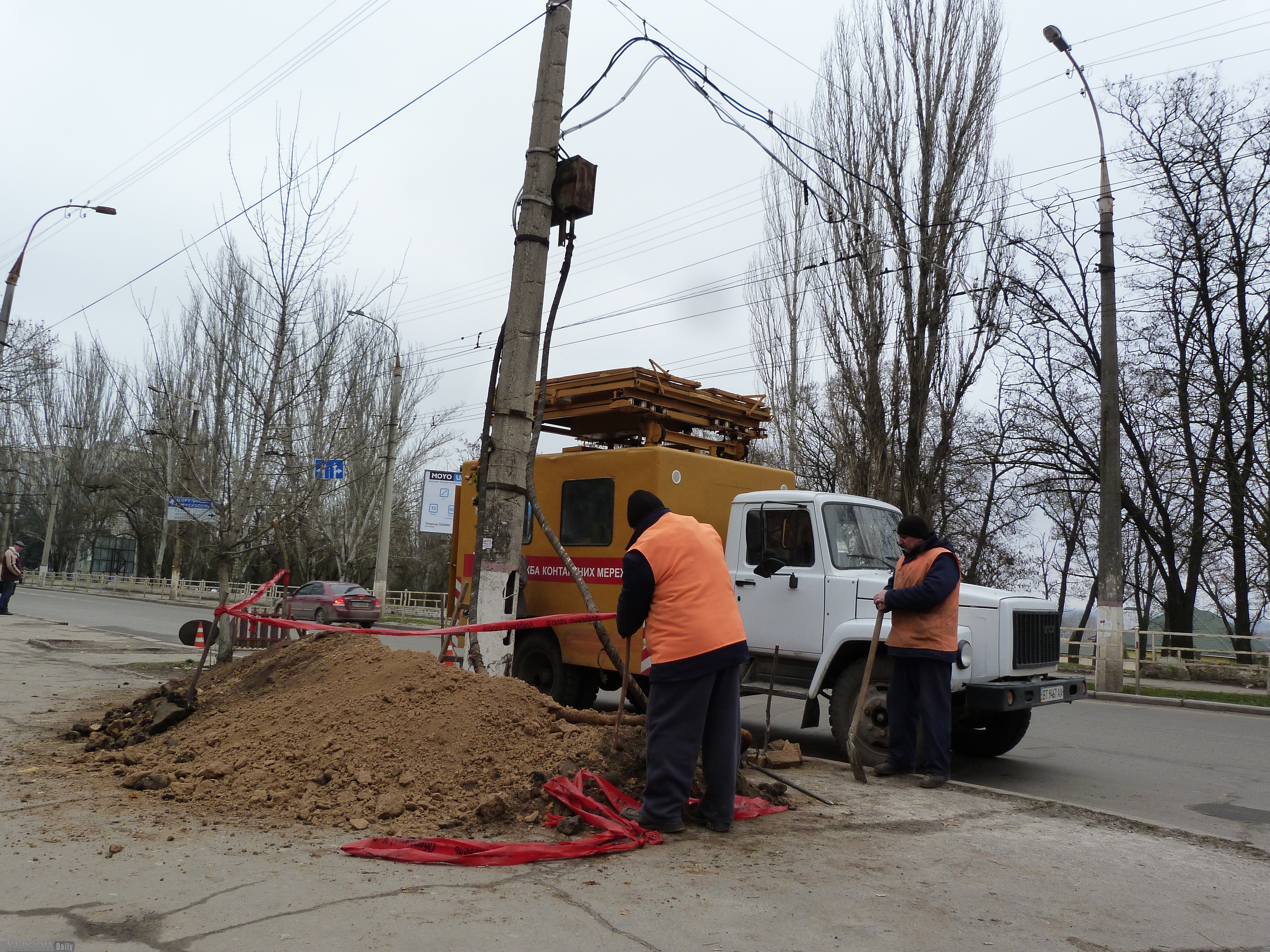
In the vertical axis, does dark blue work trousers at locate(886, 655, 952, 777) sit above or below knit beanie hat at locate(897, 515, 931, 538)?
below

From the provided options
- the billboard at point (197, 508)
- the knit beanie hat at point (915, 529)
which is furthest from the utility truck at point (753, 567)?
the billboard at point (197, 508)

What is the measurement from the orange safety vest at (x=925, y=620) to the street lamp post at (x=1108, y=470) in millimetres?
9721

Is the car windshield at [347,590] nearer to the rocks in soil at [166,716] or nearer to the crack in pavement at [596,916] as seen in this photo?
the rocks in soil at [166,716]

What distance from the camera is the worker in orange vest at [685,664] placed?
4.86m

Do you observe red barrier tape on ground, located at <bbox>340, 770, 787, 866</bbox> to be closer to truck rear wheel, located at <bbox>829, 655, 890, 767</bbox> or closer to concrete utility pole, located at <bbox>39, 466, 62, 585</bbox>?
truck rear wheel, located at <bbox>829, 655, 890, 767</bbox>

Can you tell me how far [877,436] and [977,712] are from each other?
13203 mm

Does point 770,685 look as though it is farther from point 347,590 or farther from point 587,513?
point 347,590

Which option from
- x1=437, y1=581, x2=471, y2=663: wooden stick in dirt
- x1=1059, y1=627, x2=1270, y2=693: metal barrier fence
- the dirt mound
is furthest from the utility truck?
x1=1059, y1=627, x2=1270, y2=693: metal barrier fence

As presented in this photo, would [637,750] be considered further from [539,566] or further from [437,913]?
[539,566]

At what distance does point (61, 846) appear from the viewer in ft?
13.8

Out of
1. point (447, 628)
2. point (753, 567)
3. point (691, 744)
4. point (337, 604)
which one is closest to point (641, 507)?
point (691, 744)

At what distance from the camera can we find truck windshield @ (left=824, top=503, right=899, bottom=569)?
8086mm

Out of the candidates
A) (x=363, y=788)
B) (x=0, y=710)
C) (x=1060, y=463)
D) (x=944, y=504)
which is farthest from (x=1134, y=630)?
(x=0, y=710)

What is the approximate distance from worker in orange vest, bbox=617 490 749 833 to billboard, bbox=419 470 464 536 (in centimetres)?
2406
